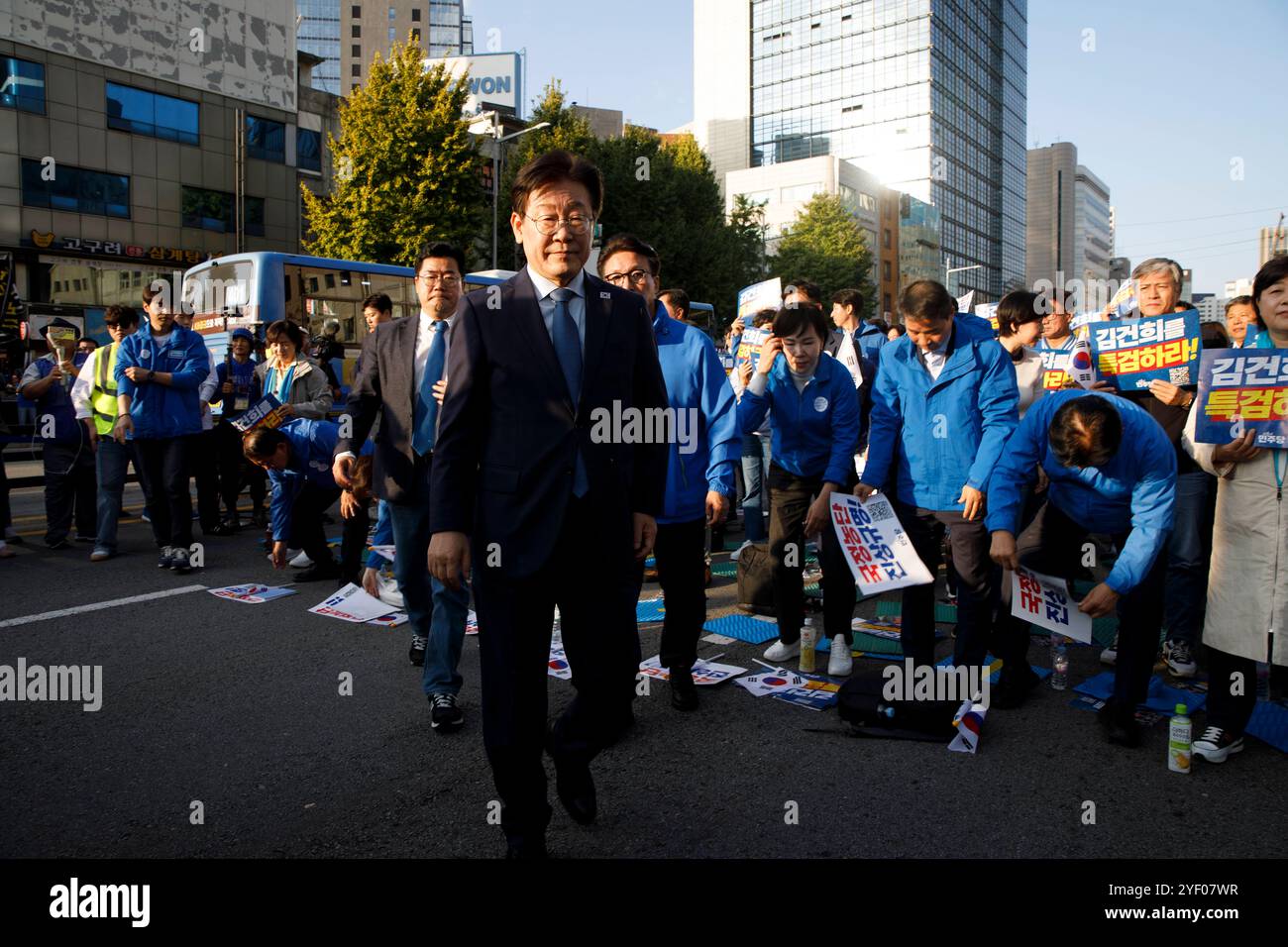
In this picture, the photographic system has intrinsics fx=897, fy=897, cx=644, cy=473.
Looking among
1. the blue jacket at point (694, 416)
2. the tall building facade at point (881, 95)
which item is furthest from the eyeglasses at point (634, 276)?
the tall building facade at point (881, 95)

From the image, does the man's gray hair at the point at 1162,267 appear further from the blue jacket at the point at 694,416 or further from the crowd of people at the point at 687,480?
the blue jacket at the point at 694,416

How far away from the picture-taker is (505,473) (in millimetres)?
2664

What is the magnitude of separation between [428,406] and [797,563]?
2.23 meters

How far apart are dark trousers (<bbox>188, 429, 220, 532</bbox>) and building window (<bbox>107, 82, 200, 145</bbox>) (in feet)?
84.0

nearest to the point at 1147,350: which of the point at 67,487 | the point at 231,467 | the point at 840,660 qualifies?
the point at 840,660

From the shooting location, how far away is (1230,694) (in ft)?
12.7

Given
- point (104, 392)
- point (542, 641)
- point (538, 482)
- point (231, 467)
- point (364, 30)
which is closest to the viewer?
point (538, 482)

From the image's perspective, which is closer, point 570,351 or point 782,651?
point 570,351

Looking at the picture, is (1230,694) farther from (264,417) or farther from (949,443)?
(264,417)

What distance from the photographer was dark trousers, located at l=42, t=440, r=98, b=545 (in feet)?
27.5

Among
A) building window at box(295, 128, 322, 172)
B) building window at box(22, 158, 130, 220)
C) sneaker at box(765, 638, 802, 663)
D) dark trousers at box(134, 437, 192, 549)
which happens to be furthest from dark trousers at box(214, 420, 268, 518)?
building window at box(295, 128, 322, 172)
